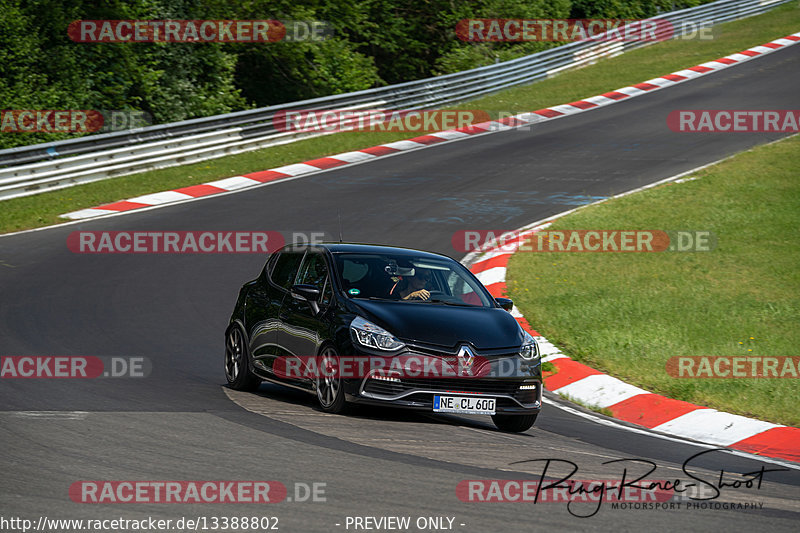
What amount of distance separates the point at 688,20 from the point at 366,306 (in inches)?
1522

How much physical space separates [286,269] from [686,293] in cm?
601

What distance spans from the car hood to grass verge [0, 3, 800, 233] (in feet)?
36.8

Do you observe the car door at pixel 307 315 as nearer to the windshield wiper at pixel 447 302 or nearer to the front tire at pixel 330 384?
the front tire at pixel 330 384

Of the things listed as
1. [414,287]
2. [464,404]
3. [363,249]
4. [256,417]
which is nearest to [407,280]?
[414,287]

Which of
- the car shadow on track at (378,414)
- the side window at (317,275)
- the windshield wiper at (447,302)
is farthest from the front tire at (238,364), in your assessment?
the windshield wiper at (447,302)

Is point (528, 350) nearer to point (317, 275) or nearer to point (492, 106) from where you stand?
point (317, 275)

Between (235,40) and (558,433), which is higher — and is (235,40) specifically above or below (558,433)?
above

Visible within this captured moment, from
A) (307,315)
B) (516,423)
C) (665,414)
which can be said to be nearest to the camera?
(516,423)

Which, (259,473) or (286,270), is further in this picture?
(286,270)

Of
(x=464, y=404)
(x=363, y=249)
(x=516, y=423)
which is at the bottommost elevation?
(x=516, y=423)

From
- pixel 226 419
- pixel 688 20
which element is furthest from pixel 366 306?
pixel 688 20

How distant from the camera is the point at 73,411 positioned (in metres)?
8.32

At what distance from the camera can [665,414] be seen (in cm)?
977

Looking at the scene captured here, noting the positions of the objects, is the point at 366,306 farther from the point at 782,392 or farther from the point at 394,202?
the point at 394,202
